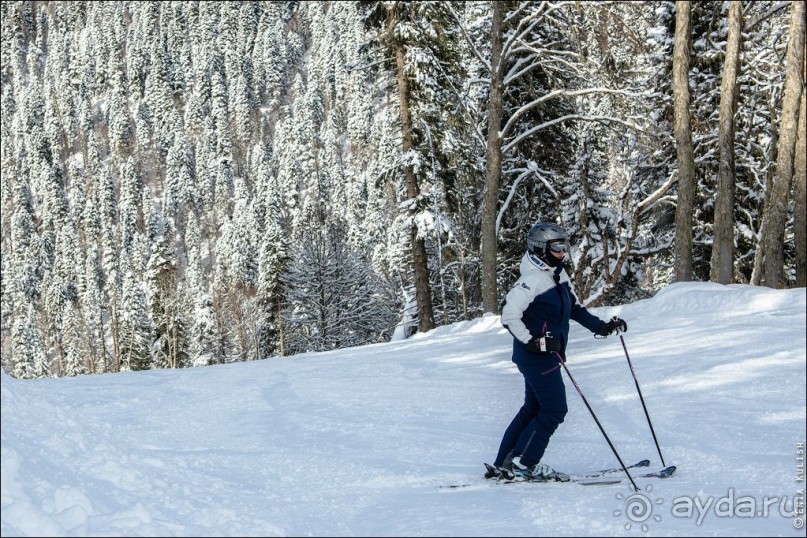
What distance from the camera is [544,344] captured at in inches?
219

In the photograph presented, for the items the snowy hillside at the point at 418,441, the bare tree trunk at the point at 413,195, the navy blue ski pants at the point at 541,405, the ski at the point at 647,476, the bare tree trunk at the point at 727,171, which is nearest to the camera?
the snowy hillside at the point at 418,441

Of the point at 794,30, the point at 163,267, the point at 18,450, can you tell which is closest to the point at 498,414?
the point at 18,450

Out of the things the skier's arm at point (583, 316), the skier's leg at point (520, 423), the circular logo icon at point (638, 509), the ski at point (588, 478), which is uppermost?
the skier's arm at point (583, 316)

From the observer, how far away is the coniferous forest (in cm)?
1488

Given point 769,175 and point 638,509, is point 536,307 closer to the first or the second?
point 638,509

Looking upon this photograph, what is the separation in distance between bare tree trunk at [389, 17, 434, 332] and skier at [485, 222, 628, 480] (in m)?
14.3

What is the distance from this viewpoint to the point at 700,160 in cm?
1808

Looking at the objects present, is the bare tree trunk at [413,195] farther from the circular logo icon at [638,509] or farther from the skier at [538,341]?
the circular logo icon at [638,509]

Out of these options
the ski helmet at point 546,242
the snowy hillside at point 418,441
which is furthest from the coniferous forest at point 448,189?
the ski helmet at point 546,242

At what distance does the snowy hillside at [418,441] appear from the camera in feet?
14.4

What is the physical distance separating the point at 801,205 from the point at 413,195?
35.6 ft

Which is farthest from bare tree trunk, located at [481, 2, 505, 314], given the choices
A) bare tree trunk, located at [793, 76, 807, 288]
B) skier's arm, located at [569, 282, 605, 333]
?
skier's arm, located at [569, 282, 605, 333]

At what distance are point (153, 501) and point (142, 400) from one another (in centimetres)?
493

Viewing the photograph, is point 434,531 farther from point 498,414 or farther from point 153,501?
point 498,414
